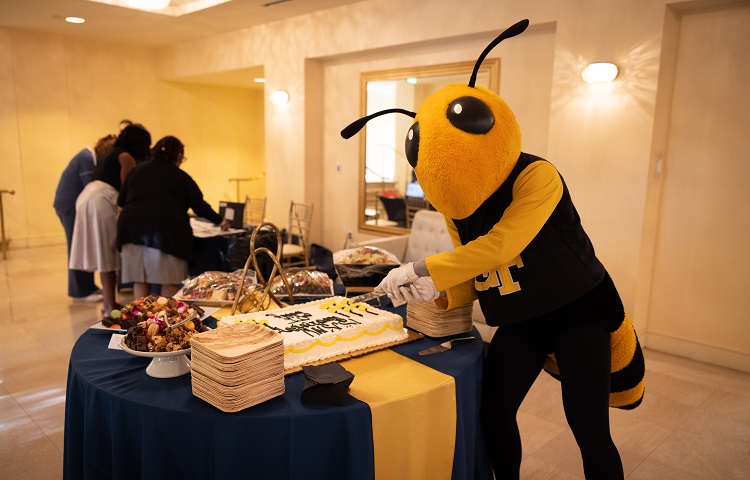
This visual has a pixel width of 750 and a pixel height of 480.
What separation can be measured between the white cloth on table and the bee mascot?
3.39 m

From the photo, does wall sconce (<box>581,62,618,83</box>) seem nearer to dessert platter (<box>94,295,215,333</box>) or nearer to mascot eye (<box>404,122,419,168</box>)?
mascot eye (<box>404,122,419,168</box>)

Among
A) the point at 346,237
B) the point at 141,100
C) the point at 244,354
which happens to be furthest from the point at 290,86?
the point at 244,354

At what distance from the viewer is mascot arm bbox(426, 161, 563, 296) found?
5.11 feet

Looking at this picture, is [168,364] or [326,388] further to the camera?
[168,364]

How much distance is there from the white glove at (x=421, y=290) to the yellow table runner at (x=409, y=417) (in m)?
0.22

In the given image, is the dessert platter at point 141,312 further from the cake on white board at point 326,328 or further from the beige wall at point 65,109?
the beige wall at point 65,109

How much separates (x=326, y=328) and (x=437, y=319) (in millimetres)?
394

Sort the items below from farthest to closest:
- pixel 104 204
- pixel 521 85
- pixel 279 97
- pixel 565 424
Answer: pixel 279 97, pixel 521 85, pixel 104 204, pixel 565 424

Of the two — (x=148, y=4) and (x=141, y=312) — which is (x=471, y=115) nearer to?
(x=141, y=312)

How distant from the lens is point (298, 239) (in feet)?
19.7

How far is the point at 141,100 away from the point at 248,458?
8562mm

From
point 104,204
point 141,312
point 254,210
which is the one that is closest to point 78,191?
point 104,204

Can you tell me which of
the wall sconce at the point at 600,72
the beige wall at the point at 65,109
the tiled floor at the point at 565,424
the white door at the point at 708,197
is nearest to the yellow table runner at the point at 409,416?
the tiled floor at the point at 565,424

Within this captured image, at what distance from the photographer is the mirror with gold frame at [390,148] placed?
17.7 feet
